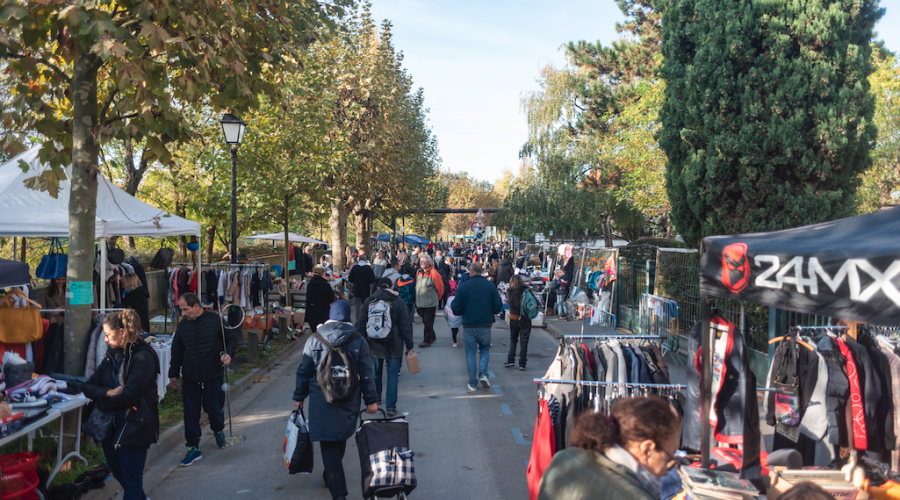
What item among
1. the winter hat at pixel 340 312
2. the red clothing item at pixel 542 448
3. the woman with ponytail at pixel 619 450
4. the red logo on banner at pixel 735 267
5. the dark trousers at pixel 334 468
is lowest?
the dark trousers at pixel 334 468

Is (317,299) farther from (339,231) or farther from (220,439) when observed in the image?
(339,231)

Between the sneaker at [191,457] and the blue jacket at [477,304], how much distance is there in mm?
4107

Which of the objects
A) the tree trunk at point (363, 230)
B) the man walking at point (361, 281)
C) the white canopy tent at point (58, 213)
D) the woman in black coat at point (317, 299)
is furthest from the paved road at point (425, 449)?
the tree trunk at point (363, 230)

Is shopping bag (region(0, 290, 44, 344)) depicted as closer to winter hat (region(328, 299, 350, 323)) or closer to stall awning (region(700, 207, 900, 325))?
winter hat (region(328, 299, 350, 323))

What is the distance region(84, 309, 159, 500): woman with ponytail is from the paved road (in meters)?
0.86

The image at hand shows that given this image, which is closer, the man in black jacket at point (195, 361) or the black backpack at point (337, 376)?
the black backpack at point (337, 376)

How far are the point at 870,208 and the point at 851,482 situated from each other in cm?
2339

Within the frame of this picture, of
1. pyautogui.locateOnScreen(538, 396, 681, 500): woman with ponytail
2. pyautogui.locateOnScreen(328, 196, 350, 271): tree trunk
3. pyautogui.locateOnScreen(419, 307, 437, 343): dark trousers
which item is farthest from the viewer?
pyautogui.locateOnScreen(328, 196, 350, 271): tree trunk

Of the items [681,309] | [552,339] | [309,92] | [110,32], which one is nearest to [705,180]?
[681,309]

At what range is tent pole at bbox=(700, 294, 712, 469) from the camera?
4070mm

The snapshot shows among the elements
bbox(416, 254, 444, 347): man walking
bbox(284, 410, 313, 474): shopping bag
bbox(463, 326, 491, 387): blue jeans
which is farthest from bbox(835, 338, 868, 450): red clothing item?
bbox(416, 254, 444, 347): man walking

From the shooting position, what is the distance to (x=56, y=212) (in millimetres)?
8188

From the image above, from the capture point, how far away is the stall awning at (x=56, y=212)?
772 cm

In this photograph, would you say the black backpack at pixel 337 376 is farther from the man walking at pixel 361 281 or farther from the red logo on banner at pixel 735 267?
the man walking at pixel 361 281
